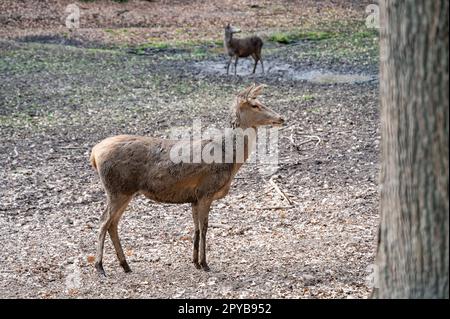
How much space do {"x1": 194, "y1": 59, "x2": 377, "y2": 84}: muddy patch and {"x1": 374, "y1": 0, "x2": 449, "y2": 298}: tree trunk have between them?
39.1 ft

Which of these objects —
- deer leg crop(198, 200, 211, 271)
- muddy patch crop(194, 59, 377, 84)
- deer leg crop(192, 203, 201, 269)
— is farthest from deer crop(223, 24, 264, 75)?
deer leg crop(198, 200, 211, 271)

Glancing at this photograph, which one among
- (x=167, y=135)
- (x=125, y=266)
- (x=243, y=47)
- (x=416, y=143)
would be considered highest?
(x=416, y=143)

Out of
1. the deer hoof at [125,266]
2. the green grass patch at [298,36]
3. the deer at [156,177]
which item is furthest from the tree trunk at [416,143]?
the green grass patch at [298,36]

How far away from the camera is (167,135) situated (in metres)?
12.3

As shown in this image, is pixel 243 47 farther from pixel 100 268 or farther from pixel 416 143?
pixel 416 143

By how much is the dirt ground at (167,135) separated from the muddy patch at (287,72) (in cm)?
6

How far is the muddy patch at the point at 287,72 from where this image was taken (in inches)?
653

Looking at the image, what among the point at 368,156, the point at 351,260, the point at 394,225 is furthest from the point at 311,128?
the point at 394,225

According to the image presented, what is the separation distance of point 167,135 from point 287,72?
618 centimetres

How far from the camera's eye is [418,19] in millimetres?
4230

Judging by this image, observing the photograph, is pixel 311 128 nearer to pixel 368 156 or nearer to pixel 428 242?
pixel 368 156

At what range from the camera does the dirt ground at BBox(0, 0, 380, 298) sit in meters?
6.97

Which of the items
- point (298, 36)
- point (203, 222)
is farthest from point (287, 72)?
point (203, 222)

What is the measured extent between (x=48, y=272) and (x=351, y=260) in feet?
8.52
